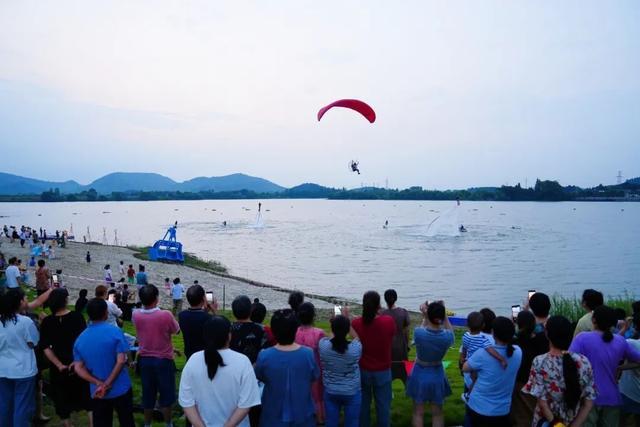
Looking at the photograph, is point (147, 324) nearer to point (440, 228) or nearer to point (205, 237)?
point (205, 237)

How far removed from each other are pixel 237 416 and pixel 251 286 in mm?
31426

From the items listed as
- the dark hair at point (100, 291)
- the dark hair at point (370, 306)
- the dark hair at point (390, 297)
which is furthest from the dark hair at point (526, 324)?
the dark hair at point (100, 291)

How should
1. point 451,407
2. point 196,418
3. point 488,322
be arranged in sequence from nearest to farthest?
point 196,418
point 488,322
point 451,407

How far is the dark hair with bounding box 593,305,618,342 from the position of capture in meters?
4.61

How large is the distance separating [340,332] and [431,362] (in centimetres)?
132

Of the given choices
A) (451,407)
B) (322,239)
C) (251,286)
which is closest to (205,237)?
(322,239)

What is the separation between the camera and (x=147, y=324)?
18.1ft

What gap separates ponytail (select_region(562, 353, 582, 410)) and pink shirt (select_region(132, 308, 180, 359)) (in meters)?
3.85

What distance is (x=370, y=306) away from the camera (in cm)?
529

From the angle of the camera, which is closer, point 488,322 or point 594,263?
point 488,322

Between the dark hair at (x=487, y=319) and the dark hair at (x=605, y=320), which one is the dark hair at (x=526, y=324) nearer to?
the dark hair at (x=487, y=319)

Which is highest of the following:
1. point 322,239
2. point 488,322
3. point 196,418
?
point 488,322

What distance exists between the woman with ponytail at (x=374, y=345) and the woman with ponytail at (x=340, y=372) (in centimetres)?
25

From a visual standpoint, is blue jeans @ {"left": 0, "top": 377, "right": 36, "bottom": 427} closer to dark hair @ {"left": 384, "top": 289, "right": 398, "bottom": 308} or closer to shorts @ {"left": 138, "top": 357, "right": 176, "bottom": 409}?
shorts @ {"left": 138, "top": 357, "right": 176, "bottom": 409}
